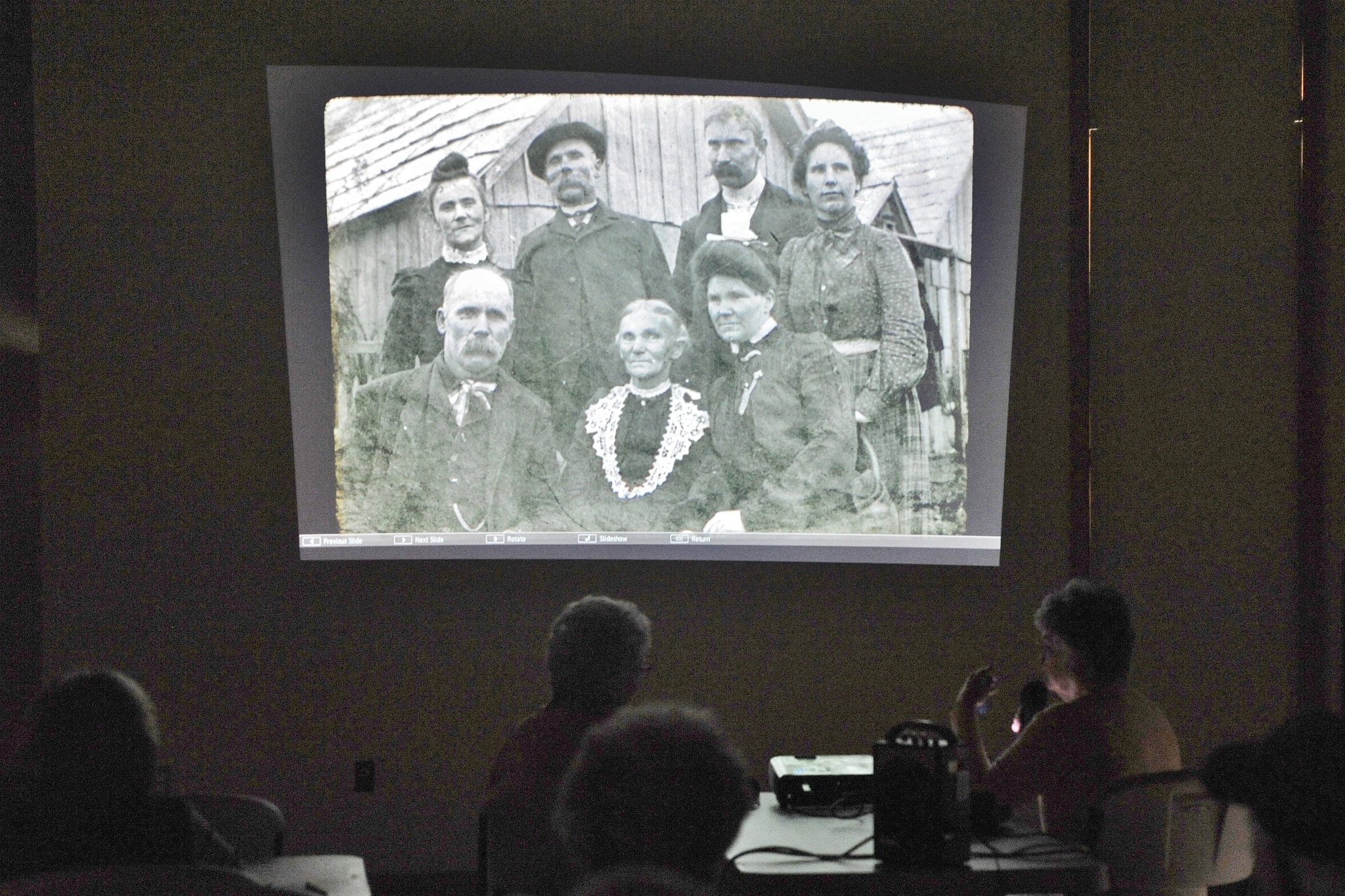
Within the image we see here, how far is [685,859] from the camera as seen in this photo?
1.29 meters

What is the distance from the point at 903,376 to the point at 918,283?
0.31 metres

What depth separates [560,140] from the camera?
364cm

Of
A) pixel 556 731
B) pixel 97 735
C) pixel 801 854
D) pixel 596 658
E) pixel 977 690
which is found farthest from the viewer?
pixel 977 690

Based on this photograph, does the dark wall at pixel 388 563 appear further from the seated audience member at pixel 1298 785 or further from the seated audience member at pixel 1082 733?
the seated audience member at pixel 1298 785

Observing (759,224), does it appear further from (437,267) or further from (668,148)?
(437,267)

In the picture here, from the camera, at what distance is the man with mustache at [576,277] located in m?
3.65

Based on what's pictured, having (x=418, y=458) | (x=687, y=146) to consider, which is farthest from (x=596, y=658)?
(x=687, y=146)

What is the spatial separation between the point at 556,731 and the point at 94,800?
886 mm

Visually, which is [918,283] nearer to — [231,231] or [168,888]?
[231,231]

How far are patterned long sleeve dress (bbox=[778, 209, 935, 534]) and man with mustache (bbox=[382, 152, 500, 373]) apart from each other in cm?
100

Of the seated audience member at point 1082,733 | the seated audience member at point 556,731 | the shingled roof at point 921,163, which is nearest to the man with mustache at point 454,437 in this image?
the seated audience member at point 556,731

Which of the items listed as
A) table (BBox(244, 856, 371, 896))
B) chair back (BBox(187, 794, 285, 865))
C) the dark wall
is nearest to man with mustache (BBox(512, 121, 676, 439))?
the dark wall

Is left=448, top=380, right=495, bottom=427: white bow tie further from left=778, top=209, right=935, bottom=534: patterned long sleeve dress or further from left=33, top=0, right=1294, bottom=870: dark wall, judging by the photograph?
left=778, top=209, right=935, bottom=534: patterned long sleeve dress

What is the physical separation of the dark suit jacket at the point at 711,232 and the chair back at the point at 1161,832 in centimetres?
195
